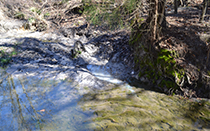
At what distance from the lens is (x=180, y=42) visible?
17.2 feet

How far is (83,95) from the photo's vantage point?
14.9ft

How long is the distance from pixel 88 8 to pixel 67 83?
3.10 m

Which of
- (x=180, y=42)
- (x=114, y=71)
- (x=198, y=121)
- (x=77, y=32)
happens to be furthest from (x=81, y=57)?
(x=198, y=121)

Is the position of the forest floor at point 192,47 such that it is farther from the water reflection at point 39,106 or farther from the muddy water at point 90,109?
the water reflection at point 39,106

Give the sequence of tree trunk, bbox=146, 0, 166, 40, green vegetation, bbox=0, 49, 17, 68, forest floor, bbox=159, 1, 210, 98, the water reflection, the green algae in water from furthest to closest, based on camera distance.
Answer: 1. green vegetation, bbox=0, 49, 17, 68
2. tree trunk, bbox=146, 0, 166, 40
3. forest floor, bbox=159, 1, 210, 98
4. the green algae in water
5. the water reflection

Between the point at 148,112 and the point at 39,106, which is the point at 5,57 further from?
the point at 148,112

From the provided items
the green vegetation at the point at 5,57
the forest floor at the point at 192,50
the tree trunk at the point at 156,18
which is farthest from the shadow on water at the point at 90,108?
the tree trunk at the point at 156,18

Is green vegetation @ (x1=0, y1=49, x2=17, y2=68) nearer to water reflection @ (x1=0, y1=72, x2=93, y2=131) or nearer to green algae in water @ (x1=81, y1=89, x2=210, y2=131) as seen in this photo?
water reflection @ (x1=0, y1=72, x2=93, y2=131)

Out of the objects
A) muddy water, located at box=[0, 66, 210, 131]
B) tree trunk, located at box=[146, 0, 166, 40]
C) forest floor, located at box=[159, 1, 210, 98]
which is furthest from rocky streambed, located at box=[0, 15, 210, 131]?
tree trunk, located at box=[146, 0, 166, 40]

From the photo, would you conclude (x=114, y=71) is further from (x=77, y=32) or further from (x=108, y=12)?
(x=77, y=32)

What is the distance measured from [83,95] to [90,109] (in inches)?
32.5

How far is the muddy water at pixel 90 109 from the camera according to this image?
3248 mm

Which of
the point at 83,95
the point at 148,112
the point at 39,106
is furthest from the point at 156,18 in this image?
the point at 39,106

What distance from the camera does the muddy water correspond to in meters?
3.25
